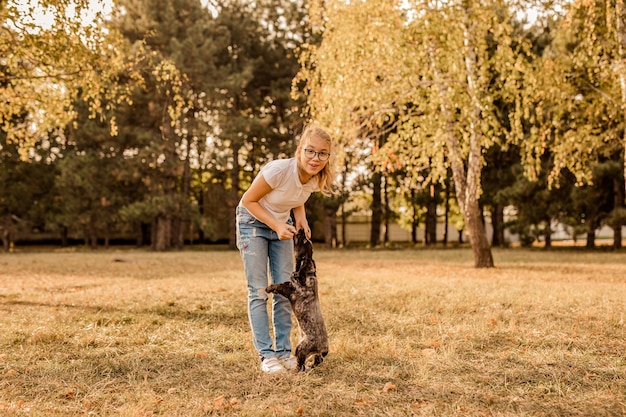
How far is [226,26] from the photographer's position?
2664 centimetres

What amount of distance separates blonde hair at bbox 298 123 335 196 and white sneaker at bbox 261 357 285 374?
1306 millimetres

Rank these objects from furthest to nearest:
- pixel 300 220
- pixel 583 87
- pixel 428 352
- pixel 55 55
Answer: pixel 583 87
pixel 55 55
pixel 428 352
pixel 300 220

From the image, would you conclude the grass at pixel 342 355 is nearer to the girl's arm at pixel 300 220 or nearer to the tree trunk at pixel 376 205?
the girl's arm at pixel 300 220

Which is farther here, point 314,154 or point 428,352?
point 428,352

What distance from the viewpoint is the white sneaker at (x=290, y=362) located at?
4.23m

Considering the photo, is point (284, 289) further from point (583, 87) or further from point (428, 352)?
point (583, 87)

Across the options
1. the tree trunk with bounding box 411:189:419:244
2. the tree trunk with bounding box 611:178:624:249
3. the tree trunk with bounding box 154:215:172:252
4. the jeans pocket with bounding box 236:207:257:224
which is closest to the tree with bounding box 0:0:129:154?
the jeans pocket with bounding box 236:207:257:224

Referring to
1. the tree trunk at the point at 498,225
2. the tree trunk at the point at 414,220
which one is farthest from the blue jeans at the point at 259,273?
the tree trunk at the point at 414,220

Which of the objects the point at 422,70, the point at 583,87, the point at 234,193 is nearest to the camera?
the point at 422,70

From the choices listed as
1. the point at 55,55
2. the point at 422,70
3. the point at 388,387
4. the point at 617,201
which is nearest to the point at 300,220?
the point at 388,387

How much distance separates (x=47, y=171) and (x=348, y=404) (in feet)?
96.0

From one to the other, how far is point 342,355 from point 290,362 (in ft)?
1.98

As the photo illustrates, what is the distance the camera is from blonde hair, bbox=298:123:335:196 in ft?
13.8

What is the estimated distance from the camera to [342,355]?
4715 mm
